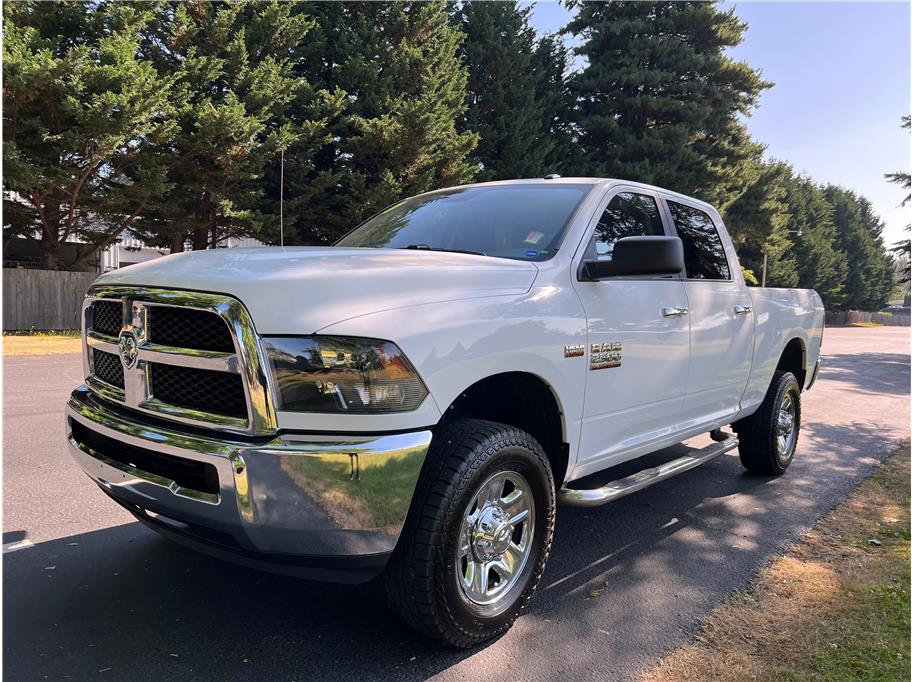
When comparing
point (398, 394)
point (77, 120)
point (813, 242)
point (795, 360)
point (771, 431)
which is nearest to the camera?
point (398, 394)

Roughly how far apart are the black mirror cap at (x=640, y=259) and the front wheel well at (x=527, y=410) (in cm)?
63

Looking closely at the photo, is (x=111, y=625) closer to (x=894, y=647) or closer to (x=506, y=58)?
(x=894, y=647)

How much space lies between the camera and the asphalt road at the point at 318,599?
2.59 meters

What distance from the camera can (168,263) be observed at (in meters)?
2.71

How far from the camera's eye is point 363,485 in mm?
2217

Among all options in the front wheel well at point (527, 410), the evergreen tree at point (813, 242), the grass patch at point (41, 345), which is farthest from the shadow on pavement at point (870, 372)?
the evergreen tree at point (813, 242)

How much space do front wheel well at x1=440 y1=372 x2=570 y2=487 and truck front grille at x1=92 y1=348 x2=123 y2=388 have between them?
140 centimetres

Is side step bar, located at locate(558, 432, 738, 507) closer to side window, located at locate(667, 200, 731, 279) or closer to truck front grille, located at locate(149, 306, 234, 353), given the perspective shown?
side window, located at locate(667, 200, 731, 279)

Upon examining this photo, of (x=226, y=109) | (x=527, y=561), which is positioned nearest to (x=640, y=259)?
(x=527, y=561)

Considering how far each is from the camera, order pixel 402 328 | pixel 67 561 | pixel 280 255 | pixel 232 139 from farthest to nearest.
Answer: pixel 232 139
pixel 67 561
pixel 280 255
pixel 402 328

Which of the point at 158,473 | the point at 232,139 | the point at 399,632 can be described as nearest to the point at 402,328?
the point at 158,473

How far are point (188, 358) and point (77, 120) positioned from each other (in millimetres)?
18805

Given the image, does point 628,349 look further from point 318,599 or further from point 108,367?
point 108,367

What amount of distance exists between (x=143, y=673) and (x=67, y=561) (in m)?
1.24
